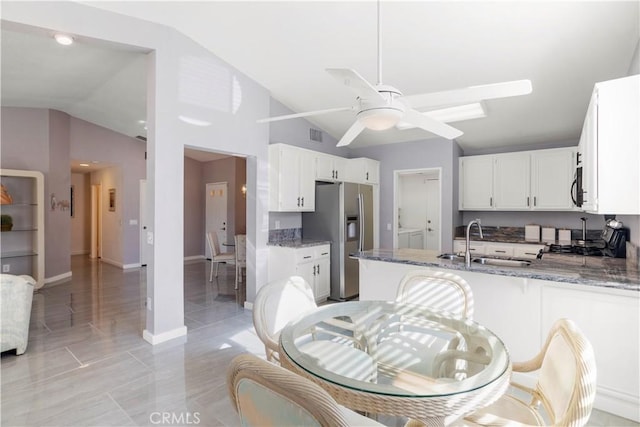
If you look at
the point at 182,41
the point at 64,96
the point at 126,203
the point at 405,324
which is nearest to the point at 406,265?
the point at 405,324

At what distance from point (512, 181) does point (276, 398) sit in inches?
211

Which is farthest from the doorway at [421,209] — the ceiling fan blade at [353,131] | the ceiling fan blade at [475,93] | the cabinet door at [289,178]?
the ceiling fan blade at [475,93]

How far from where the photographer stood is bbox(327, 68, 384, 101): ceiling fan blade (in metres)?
1.48

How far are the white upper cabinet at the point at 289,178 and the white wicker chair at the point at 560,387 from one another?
133 inches

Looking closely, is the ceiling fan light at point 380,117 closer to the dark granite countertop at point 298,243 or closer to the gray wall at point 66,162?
the dark granite countertop at point 298,243

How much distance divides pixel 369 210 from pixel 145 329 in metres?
3.53

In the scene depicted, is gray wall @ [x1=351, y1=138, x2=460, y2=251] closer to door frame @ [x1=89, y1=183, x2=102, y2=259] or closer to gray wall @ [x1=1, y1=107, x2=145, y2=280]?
gray wall @ [x1=1, y1=107, x2=145, y2=280]

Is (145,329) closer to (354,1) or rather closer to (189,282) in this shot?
(189,282)

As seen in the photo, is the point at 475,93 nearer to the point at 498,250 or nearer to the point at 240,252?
the point at 498,250

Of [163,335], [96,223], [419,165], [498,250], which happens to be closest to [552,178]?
[498,250]

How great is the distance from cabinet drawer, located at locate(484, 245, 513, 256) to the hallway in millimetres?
3641

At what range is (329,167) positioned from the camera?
16.5ft


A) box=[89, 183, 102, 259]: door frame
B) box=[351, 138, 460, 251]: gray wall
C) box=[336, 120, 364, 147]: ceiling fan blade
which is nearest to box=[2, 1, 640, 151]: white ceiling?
box=[351, 138, 460, 251]: gray wall

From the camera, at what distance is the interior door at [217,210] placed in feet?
26.5
